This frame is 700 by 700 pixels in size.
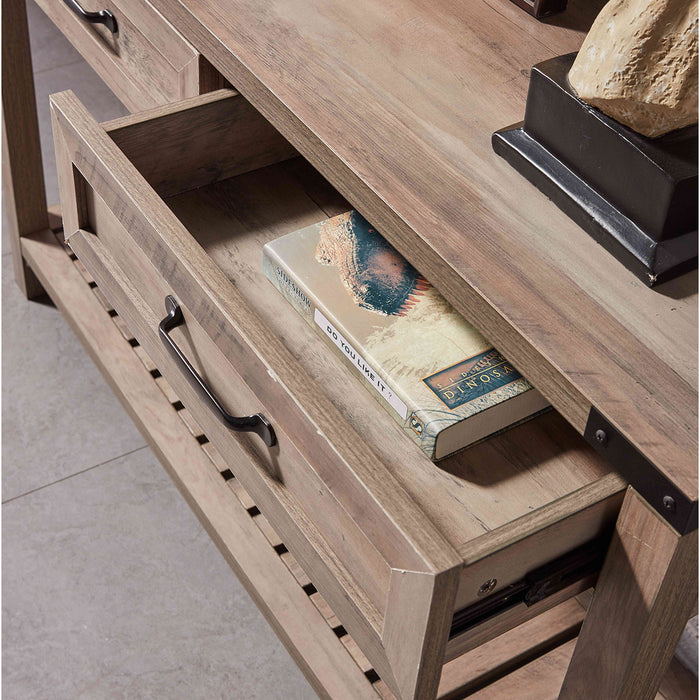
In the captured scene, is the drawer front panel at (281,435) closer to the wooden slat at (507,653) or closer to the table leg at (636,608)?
the table leg at (636,608)

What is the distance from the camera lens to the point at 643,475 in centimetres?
55

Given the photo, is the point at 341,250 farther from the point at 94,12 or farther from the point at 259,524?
the point at 94,12

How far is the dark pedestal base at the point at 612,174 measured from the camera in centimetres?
60

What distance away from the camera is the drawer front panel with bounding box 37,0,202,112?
0.93 metres

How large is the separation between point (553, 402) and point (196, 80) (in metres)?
0.52

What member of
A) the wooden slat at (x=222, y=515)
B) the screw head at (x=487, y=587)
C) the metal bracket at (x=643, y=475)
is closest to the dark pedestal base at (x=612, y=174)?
the metal bracket at (x=643, y=475)

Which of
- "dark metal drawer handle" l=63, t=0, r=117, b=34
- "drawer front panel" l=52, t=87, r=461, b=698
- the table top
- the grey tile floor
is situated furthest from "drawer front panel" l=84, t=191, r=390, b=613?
the grey tile floor

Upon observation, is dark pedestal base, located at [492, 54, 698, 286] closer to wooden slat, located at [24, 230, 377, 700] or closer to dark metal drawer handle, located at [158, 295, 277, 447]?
dark metal drawer handle, located at [158, 295, 277, 447]

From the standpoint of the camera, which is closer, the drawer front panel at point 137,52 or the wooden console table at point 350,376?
the wooden console table at point 350,376

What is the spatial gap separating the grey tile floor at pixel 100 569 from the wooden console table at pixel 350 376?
19 centimetres

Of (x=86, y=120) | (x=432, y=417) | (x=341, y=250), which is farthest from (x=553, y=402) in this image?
(x=86, y=120)

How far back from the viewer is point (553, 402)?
23.3 inches

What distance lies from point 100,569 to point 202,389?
536 millimetres

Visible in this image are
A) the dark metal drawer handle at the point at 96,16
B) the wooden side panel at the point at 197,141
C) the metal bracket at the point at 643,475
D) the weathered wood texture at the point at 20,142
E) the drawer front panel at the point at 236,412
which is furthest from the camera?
the weathered wood texture at the point at 20,142
